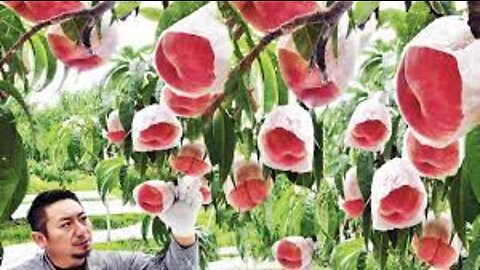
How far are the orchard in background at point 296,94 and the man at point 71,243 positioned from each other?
0.31 meters

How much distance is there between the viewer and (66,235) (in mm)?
2020

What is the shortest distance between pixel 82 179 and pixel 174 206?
2.39 m

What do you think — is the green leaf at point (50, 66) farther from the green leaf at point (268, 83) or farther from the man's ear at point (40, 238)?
the man's ear at point (40, 238)

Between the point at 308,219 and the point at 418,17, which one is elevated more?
the point at 418,17

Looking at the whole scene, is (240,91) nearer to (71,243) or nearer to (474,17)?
(474,17)

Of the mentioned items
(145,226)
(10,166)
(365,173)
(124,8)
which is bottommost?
(145,226)

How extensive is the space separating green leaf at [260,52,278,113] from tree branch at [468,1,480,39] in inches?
10.1

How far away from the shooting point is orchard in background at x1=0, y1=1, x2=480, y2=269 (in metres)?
0.48

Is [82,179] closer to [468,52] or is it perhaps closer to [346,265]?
[346,265]

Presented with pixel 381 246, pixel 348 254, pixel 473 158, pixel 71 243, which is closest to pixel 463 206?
pixel 473 158

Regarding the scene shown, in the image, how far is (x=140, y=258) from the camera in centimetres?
215

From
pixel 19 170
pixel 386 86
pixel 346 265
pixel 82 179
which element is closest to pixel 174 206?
pixel 346 265

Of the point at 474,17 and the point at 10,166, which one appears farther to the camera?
the point at 10,166

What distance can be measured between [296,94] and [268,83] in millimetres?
185
